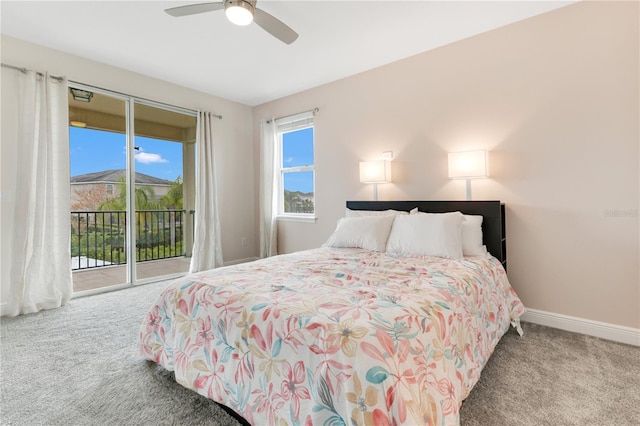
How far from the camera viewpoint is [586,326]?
2.37 m

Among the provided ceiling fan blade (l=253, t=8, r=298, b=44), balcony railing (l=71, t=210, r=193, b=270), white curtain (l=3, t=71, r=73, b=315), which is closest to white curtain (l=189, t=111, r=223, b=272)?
balcony railing (l=71, t=210, r=193, b=270)

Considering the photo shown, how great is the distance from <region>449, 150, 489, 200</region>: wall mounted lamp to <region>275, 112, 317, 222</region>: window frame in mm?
1944

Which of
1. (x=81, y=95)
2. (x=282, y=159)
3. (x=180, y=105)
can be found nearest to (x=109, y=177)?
(x=81, y=95)

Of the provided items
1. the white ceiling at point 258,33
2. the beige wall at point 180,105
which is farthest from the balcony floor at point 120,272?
the white ceiling at point 258,33

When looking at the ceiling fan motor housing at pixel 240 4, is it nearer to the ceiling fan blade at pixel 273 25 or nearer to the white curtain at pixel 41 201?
the ceiling fan blade at pixel 273 25

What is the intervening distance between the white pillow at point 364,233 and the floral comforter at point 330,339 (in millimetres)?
637

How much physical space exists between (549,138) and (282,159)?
3.36 m

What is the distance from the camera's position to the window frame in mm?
4227

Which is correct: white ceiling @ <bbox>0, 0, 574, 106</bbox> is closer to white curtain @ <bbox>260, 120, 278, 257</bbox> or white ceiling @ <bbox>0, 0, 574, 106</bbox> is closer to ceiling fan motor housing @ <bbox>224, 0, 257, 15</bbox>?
ceiling fan motor housing @ <bbox>224, 0, 257, 15</bbox>

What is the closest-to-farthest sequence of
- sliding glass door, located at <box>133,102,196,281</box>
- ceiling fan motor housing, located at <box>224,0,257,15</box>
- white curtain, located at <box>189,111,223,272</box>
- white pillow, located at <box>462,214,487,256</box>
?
ceiling fan motor housing, located at <box>224,0,257,15</box>
white pillow, located at <box>462,214,487,256</box>
sliding glass door, located at <box>133,102,196,281</box>
white curtain, located at <box>189,111,223,272</box>

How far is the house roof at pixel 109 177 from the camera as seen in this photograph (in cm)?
355

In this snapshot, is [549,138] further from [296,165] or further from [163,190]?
[163,190]

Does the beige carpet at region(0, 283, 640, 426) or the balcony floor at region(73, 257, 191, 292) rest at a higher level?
the balcony floor at region(73, 257, 191, 292)

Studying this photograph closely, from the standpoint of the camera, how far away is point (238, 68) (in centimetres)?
358
